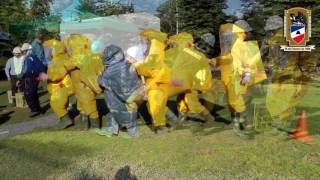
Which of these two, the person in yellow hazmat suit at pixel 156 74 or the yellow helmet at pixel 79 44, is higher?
the yellow helmet at pixel 79 44

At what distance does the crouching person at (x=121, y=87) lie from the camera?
30.5 ft

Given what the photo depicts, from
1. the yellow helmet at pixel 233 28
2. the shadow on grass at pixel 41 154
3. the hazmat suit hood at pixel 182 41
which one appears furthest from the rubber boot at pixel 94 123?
the yellow helmet at pixel 233 28

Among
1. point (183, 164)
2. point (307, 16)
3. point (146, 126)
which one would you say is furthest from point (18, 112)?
point (307, 16)

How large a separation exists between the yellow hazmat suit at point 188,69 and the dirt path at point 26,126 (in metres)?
3.57

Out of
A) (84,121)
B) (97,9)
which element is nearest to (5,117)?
(84,121)

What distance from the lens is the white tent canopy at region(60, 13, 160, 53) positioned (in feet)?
42.1

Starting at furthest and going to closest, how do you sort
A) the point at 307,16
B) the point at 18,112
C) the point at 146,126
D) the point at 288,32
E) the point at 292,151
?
the point at 307,16
the point at 288,32
the point at 18,112
the point at 146,126
the point at 292,151

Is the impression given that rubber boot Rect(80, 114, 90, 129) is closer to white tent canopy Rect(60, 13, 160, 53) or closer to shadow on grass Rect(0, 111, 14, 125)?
white tent canopy Rect(60, 13, 160, 53)

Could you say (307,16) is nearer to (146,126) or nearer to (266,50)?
(266,50)

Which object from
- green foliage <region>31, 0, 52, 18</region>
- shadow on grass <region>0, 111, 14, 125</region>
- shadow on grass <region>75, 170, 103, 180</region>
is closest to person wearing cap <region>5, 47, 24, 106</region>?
shadow on grass <region>0, 111, 14, 125</region>

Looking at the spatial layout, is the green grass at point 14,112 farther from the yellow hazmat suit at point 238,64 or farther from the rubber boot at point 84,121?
the yellow hazmat suit at point 238,64

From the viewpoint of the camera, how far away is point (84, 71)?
9.99m

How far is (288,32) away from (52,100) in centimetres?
878

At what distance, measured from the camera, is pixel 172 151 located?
26.6 ft
